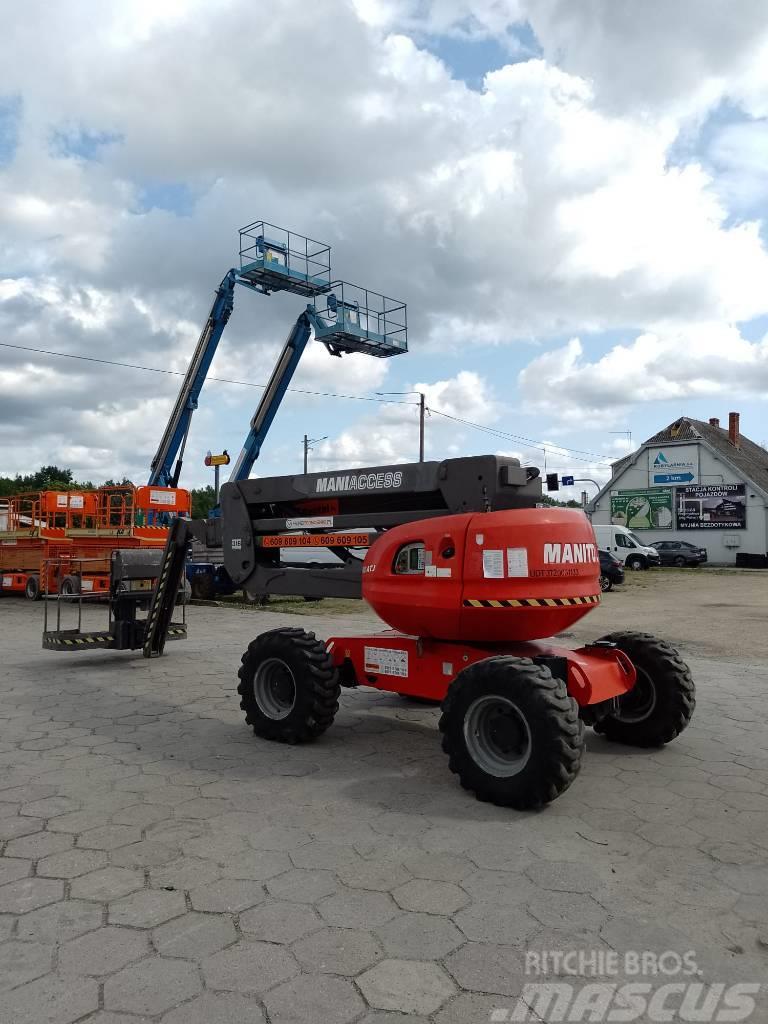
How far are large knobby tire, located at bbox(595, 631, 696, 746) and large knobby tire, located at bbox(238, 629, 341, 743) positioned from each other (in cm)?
212

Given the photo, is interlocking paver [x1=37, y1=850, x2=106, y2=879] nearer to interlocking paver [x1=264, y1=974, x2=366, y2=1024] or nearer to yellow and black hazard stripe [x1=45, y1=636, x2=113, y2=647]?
interlocking paver [x1=264, y1=974, x2=366, y2=1024]

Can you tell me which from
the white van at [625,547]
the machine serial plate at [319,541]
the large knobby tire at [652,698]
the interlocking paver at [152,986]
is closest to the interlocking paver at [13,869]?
the interlocking paver at [152,986]

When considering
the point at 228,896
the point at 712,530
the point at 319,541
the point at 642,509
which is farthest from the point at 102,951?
the point at 642,509

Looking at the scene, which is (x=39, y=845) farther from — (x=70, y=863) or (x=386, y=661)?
(x=386, y=661)

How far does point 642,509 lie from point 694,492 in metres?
3.35

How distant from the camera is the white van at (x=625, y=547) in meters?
33.6

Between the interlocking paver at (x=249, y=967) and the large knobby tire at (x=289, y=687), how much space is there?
2.77 meters

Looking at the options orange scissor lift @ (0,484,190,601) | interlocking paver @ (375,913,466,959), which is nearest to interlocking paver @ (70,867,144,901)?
interlocking paver @ (375,913,466,959)

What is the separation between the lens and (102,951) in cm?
297

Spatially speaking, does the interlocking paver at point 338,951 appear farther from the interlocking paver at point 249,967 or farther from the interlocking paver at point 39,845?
the interlocking paver at point 39,845

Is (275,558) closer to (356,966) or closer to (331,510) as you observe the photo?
(331,510)

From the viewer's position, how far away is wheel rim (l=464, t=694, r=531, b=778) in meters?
4.62

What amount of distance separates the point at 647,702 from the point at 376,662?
2.07 metres

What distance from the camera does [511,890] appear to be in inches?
137
